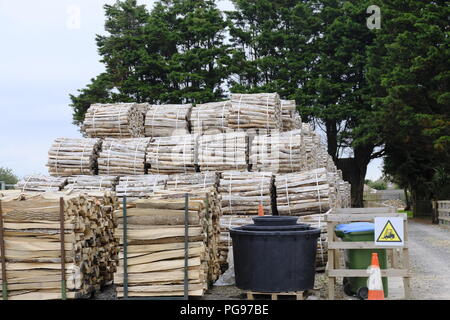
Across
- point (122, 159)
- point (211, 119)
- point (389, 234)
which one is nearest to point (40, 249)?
point (389, 234)

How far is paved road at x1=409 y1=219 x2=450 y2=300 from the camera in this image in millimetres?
10734

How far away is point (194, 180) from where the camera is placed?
46.0 ft

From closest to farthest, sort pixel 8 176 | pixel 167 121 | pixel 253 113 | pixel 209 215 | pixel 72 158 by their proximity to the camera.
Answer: pixel 209 215
pixel 72 158
pixel 253 113
pixel 167 121
pixel 8 176

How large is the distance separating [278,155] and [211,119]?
10.2 ft

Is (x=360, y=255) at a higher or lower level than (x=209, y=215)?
lower

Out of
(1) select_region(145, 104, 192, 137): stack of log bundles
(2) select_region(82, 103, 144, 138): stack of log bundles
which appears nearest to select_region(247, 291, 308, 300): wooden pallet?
(1) select_region(145, 104, 192, 137): stack of log bundles

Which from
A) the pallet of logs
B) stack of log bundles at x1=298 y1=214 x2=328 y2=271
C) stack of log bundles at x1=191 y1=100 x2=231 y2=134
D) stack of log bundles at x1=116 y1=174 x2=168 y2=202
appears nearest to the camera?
the pallet of logs

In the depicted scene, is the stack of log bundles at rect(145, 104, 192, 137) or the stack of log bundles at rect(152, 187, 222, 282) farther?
the stack of log bundles at rect(145, 104, 192, 137)

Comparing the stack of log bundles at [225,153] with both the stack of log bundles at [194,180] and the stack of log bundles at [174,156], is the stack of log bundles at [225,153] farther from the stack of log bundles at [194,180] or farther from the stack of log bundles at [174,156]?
the stack of log bundles at [194,180]

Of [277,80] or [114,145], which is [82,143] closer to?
[114,145]

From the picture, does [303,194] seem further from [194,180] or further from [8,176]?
[8,176]

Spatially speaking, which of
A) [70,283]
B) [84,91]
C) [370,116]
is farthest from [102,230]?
[84,91]

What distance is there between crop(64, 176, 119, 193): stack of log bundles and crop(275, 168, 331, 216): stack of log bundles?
170 inches

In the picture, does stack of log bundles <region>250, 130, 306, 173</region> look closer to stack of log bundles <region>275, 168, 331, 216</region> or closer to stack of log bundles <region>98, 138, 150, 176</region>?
stack of log bundles <region>275, 168, 331, 216</region>
